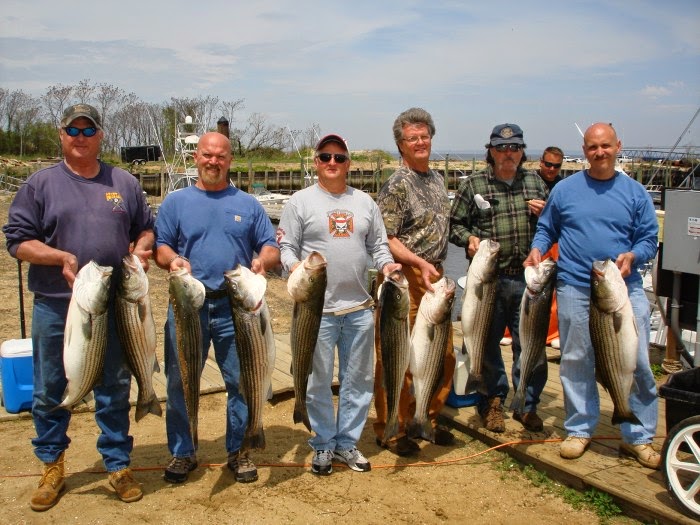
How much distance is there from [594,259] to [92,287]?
139 inches

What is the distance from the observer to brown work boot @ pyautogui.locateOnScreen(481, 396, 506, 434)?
5562 millimetres

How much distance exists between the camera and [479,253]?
15.8 feet

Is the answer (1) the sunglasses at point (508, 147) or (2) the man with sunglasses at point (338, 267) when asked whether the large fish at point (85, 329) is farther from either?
(1) the sunglasses at point (508, 147)

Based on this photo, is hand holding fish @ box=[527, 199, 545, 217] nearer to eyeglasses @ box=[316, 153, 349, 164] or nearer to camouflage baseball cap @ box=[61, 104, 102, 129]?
eyeglasses @ box=[316, 153, 349, 164]

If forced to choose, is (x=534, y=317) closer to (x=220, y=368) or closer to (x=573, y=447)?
(x=573, y=447)

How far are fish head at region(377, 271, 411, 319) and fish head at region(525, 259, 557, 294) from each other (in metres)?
0.97

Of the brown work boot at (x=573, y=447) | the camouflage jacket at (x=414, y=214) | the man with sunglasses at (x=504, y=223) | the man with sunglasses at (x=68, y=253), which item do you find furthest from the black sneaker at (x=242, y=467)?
the brown work boot at (x=573, y=447)

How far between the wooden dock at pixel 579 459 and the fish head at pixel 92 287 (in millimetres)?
2341

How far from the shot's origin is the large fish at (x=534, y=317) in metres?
4.80

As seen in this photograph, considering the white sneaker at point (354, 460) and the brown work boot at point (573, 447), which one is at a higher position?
the brown work boot at point (573, 447)

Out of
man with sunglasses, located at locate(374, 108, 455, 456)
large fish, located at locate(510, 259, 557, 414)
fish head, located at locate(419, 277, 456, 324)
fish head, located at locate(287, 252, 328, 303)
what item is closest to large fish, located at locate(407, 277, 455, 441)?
fish head, located at locate(419, 277, 456, 324)

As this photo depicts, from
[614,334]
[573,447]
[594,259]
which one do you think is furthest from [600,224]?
[573,447]

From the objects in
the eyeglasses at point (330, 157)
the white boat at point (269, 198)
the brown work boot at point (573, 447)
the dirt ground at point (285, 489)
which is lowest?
the dirt ground at point (285, 489)

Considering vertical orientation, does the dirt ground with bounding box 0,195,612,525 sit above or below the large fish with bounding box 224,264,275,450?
below
